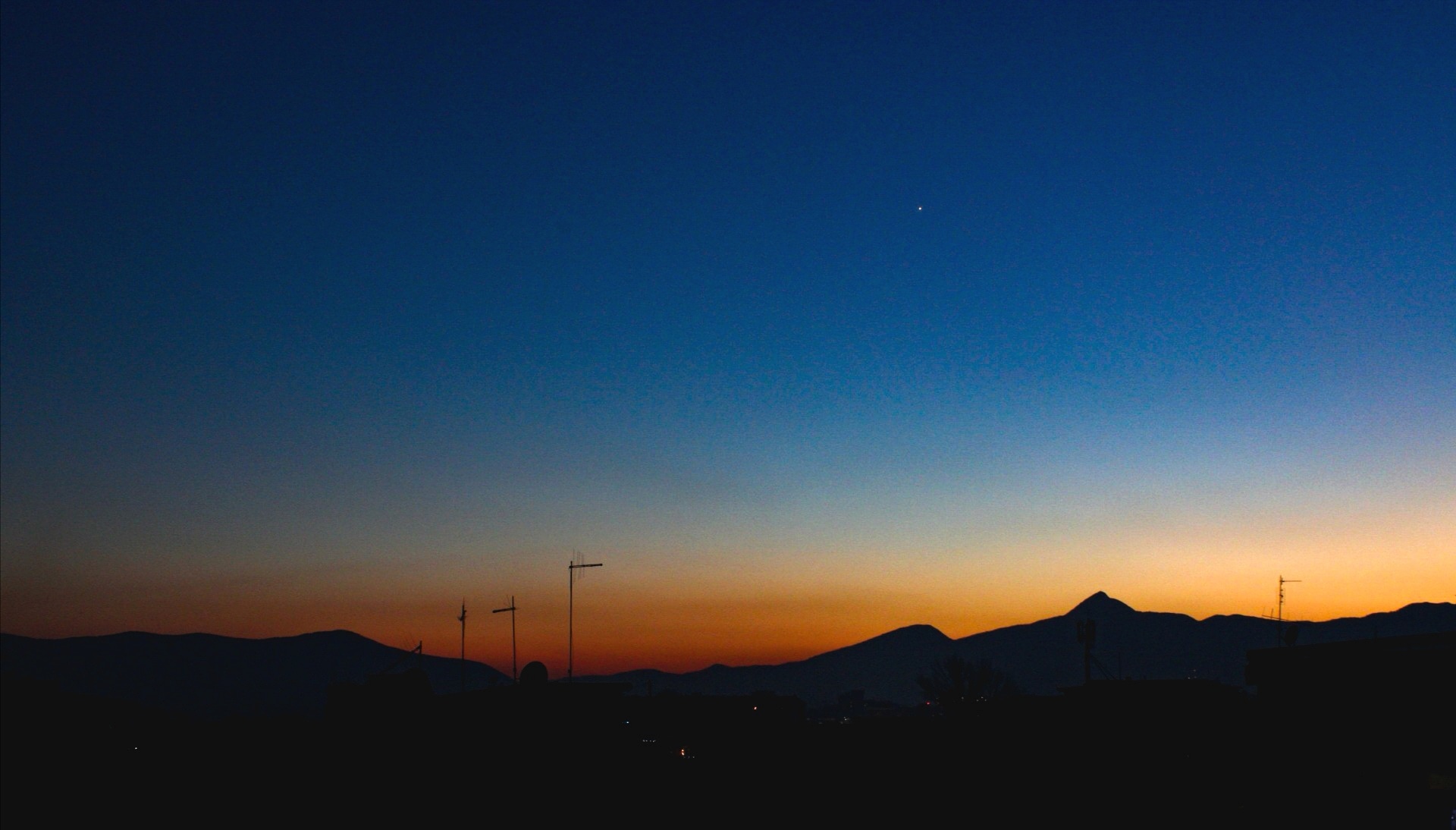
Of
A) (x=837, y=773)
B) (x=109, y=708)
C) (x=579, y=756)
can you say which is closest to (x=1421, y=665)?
(x=837, y=773)

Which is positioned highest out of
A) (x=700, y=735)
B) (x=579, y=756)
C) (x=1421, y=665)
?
(x=1421, y=665)

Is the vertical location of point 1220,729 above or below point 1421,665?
below

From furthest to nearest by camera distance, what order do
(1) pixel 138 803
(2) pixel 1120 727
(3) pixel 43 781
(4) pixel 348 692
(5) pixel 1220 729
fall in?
(4) pixel 348 692, (2) pixel 1120 727, (5) pixel 1220 729, (1) pixel 138 803, (3) pixel 43 781

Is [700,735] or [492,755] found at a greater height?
[492,755]

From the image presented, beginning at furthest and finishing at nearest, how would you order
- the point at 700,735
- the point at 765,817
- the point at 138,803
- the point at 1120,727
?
the point at 700,735, the point at 1120,727, the point at 765,817, the point at 138,803

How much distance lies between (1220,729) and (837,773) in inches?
450

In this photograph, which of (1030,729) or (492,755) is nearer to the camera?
(492,755)

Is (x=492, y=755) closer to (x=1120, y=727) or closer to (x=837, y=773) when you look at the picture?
(x=837, y=773)

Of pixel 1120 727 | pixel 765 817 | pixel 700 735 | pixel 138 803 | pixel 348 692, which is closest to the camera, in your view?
pixel 138 803

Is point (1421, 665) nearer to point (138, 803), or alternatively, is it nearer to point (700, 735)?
point (138, 803)

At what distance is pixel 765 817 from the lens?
2728 cm

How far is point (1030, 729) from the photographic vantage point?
1302 inches

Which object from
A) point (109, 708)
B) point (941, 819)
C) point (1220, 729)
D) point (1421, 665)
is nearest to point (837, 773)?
point (941, 819)

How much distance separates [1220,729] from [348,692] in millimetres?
28887
